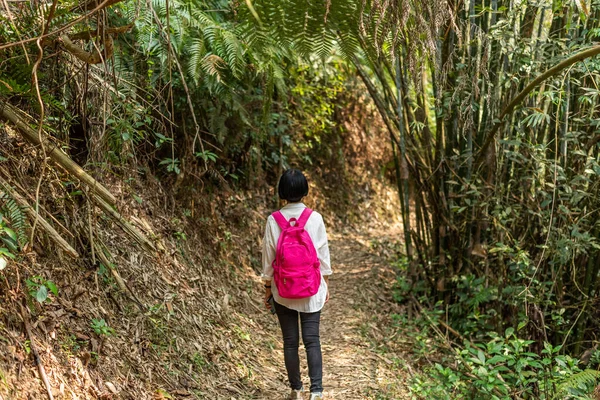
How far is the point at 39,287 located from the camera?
103 inches

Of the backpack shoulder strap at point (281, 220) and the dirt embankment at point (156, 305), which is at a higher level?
the backpack shoulder strap at point (281, 220)

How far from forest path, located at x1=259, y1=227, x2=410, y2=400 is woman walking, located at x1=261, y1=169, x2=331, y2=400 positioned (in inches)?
20.9

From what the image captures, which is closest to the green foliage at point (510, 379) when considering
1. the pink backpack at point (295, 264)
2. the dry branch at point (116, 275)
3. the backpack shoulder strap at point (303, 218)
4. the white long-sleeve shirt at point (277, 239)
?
the white long-sleeve shirt at point (277, 239)

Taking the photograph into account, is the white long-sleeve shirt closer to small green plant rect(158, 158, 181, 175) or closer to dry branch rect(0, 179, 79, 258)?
dry branch rect(0, 179, 79, 258)

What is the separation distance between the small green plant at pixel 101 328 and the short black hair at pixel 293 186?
1.15 m

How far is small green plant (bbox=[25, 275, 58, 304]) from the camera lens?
2.54 m

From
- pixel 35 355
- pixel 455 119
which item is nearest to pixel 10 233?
pixel 35 355

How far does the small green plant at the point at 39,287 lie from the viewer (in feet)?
8.33

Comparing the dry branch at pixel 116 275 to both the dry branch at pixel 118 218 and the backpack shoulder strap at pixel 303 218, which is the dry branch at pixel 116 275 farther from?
the backpack shoulder strap at pixel 303 218

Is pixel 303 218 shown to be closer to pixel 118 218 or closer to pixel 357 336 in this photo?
pixel 118 218

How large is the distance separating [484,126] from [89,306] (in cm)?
323

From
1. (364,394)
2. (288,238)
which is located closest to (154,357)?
(288,238)

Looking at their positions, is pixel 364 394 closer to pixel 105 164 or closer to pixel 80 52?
pixel 105 164

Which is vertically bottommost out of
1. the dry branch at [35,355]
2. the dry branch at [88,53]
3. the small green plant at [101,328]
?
the small green plant at [101,328]
